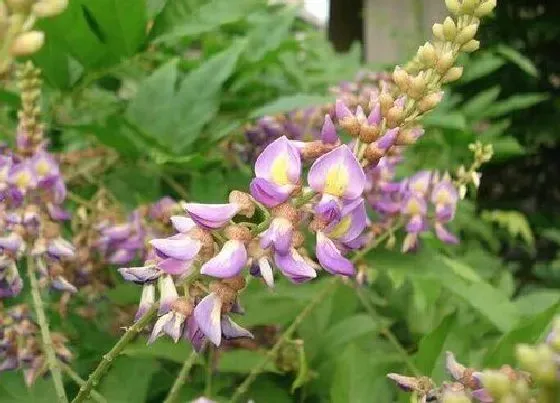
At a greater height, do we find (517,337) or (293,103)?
(293,103)

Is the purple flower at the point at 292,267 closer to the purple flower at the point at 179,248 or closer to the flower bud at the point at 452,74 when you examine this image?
the purple flower at the point at 179,248

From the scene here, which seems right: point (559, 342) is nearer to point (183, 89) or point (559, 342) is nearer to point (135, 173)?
point (183, 89)

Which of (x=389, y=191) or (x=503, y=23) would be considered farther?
(x=503, y=23)

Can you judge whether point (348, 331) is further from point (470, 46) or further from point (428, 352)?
point (470, 46)

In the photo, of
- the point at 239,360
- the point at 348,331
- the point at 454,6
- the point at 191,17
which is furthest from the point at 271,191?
the point at 191,17

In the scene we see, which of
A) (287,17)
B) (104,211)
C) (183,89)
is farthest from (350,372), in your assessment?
(287,17)

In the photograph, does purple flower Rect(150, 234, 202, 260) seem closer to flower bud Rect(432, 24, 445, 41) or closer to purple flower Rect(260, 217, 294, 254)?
purple flower Rect(260, 217, 294, 254)
